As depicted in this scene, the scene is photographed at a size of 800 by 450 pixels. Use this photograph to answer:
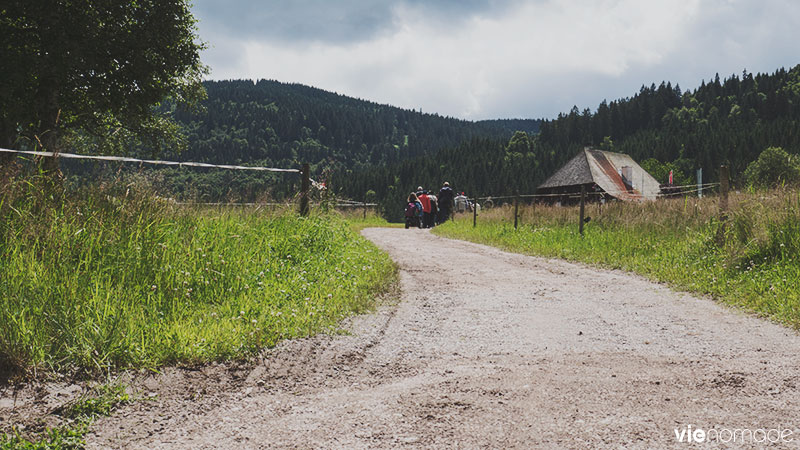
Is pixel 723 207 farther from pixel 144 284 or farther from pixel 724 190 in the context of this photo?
pixel 144 284

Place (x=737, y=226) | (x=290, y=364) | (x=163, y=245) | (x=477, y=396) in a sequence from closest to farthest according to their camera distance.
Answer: (x=477, y=396) < (x=290, y=364) < (x=163, y=245) < (x=737, y=226)

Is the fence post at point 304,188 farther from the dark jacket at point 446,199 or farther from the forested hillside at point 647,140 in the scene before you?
the forested hillside at point 647,140

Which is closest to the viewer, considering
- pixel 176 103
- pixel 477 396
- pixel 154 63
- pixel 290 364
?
pixel 477 396

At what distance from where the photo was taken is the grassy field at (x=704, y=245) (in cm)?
594

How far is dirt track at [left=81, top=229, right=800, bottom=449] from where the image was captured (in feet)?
8.40

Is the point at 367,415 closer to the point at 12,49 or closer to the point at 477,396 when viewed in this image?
the point at 477,396

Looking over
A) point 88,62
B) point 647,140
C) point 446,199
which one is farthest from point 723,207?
point 647,140

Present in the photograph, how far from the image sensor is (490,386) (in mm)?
3154

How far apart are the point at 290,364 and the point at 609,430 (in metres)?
2.33

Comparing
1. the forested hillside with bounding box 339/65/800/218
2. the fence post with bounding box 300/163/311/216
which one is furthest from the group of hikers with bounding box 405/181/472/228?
the forested hillside with bounding box 339/65/800/218

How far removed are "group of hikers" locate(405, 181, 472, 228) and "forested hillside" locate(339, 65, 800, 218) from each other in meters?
60.2

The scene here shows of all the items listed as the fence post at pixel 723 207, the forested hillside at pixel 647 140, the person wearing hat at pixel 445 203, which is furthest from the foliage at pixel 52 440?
the forested hillside at pixel 647 140

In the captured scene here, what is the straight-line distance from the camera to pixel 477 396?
9.83ft

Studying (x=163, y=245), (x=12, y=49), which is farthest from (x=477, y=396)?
(x=12, y=49)
